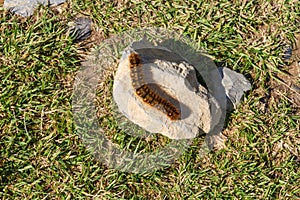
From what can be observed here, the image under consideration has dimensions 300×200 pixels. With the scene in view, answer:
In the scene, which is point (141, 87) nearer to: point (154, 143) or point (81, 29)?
A: point (154, 143)

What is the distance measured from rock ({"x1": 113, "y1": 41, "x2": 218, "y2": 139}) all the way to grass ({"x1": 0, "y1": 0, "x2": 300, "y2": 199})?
0.92ft

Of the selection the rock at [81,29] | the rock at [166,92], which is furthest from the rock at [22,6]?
the rock at [166,92]

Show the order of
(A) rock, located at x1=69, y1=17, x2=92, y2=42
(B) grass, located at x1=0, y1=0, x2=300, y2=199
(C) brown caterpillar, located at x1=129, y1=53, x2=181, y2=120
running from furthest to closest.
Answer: (A) rock, located at x1=69, y1=17, x2=92, y2=42 < (B) grass, located at x1=0, y1=0, x2=300, y2=199 < (C) brown caterpillar, located at x1=129, y1=53, x2=181, y2=120

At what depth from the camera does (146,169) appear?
4.62 meters

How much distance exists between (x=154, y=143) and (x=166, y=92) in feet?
1.74

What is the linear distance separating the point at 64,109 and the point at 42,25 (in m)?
0.79

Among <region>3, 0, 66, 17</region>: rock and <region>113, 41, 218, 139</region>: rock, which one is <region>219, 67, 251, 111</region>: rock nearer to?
<region>113, 41, 218, 139</region>: rock

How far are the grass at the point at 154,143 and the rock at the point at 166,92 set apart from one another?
0.28 meters

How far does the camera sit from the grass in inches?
181

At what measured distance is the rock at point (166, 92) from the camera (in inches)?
170

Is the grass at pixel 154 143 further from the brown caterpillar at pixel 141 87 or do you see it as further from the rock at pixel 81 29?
the brown caterpillar at pixel 141 87

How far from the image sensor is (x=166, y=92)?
14.4ft

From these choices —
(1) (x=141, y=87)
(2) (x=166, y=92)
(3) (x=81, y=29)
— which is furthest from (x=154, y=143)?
(3) (x=81, y=29)

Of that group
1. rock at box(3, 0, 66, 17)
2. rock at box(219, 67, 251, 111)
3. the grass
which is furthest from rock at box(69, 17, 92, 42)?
rock at box(219, 67, 251, 111)
